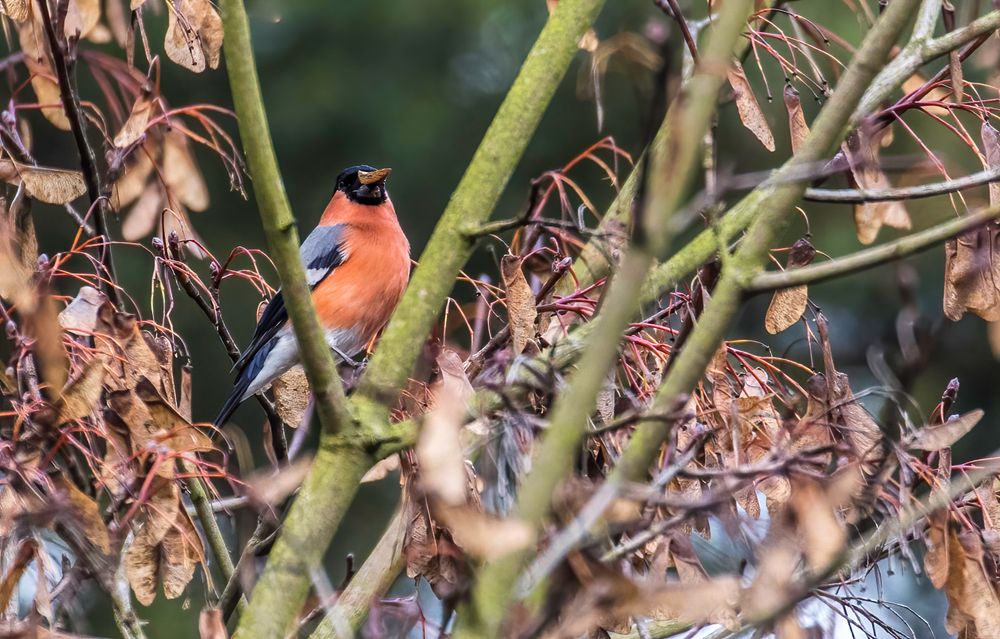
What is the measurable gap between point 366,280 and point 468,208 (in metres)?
1.87

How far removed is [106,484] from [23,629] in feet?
1.28

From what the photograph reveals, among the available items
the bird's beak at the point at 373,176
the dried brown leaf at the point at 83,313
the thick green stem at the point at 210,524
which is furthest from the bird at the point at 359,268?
the dried brown leaf at the point at 83,313

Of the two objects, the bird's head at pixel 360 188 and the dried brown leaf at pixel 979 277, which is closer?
the dried brown leaf at pixel 979 277

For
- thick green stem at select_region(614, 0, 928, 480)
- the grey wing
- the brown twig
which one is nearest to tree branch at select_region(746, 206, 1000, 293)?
thick green stem at select_region(614, 0, 928, 480)

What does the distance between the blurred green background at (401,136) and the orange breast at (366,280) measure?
332 cm

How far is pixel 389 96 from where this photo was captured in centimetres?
777

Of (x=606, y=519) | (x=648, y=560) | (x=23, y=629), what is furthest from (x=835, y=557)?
(x=23, y=629)

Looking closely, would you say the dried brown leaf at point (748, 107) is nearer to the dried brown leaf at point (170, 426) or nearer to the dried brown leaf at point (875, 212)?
the dried brown leaf at point (875, 212)

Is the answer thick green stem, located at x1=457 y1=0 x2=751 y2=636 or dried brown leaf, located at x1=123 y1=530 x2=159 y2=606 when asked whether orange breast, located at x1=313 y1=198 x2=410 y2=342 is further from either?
thick green stem, located at x1=457 y1=0 x2=751 y2=636

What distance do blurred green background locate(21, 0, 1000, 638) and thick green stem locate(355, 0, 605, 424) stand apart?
5210mm

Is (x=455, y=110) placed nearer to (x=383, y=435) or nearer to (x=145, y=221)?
(x=145, y=221)

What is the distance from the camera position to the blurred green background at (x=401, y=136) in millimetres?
7496

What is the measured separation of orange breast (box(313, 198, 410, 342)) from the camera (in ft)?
12.6

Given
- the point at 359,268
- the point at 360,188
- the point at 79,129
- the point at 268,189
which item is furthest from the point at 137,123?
the point at 360,188
